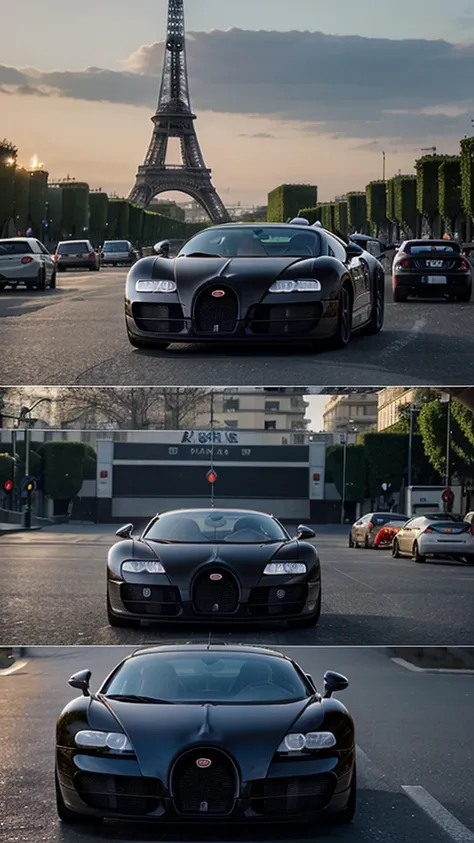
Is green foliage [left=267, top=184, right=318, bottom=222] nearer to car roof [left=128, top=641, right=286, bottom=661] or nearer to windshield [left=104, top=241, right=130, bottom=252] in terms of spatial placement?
car roof [left=128, top=641, right=286, bottom=661]

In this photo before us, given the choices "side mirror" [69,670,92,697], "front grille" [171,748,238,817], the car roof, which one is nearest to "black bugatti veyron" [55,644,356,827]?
"front grille" [171,748,238,817]

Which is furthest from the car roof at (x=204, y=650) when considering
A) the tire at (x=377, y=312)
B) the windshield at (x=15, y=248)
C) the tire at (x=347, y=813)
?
the windshield at (x=15, y=248)

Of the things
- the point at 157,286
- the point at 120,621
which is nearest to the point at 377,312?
the point at 157,286

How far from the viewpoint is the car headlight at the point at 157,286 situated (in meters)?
8.23

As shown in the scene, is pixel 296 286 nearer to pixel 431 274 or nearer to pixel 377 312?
pixel 377 312

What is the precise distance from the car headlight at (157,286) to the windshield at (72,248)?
74.1 feet

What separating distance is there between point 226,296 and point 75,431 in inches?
77.1

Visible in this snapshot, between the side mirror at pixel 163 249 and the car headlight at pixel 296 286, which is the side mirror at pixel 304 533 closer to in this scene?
the car headlight at pixel 296 286

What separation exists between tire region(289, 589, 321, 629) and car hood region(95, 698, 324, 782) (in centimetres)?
324

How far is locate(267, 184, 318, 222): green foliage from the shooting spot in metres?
12.2

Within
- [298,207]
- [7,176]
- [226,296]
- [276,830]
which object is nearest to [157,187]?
[298,207]

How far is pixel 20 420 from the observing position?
948 cm

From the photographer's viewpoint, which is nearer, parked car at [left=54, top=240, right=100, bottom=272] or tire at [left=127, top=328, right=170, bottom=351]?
tire at [left=127, top=328, right=170, bottom=351]

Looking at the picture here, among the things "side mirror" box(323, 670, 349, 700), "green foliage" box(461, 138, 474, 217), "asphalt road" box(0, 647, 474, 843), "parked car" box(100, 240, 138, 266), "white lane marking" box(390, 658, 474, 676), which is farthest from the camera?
"green foliage" box(461, 138, 474, 217)
